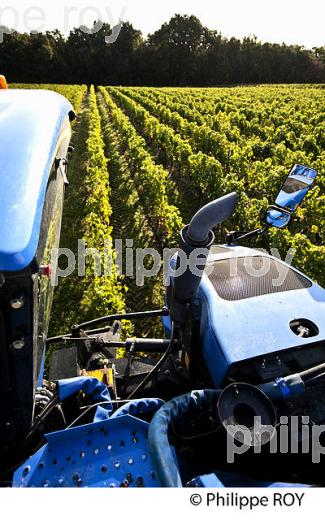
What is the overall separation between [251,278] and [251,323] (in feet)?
1.40

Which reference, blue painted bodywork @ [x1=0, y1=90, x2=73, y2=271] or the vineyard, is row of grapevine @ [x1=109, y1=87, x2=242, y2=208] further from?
blue painted bodywork @ [x1=0, y1=90, x2=73, y2=271]

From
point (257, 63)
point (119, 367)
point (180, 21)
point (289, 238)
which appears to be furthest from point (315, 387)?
point (180, 21)

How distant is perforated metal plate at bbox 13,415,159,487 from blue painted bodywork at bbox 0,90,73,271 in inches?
30.4

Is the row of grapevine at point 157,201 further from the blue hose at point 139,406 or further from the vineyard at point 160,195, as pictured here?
the blue hose at point 139,406

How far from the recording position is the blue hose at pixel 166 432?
1266 mm

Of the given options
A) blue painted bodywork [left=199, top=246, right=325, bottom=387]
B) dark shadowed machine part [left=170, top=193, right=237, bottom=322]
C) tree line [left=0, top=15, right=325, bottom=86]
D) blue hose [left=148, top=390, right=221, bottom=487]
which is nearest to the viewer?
blue hose [left=148, top=390, right=221, bottom=487]

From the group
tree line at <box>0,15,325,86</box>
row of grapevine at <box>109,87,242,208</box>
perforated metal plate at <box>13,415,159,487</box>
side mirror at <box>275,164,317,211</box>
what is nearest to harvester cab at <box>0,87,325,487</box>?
perforated metal plate at <box>13,415,159,487</box>

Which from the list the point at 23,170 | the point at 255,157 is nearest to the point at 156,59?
the point at 255,157

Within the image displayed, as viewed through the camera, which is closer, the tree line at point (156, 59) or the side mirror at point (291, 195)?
the side mirror at point (291, 195)

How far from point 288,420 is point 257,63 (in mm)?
66710

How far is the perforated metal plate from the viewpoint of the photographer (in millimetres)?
1344

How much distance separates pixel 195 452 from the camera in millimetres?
1724

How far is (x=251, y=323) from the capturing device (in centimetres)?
198

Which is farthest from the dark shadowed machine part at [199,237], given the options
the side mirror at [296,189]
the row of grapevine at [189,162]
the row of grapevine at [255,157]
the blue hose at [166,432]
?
the row of grapevine at [189,162]
